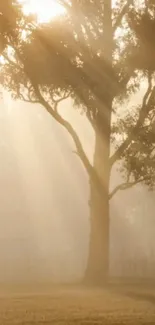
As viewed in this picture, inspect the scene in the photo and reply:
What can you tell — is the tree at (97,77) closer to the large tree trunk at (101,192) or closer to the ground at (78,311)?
the large tree trunk at (101,192)

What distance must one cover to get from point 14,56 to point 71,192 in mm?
40269

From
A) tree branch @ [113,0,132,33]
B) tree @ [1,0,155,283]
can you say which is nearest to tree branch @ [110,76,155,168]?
tree @ [1,0,155,283]

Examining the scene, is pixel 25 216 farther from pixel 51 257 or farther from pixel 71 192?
pixel 51 257

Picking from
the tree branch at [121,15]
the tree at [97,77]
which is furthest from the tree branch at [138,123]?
the tree branch at [121,15]

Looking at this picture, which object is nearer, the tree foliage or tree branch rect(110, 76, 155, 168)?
the tree foliage

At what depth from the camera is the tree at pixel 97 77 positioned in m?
35.5

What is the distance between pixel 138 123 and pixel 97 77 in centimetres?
344

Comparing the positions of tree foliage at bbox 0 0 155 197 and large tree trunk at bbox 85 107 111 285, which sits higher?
tree foliage at bbox 0 0 155 197

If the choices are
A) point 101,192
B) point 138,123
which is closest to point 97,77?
point 138,123

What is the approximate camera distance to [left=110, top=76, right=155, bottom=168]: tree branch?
3694 centimetres

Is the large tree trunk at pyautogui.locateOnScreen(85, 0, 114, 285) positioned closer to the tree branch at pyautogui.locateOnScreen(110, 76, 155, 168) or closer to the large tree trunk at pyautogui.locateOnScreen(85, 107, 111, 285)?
the large tree trunk at pyautogui.locateOnScreen(85, 107, 111, 285)

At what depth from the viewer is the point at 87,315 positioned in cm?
1728

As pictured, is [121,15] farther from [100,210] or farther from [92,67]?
[100,210]

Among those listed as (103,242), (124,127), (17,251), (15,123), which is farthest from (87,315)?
(15,123)
